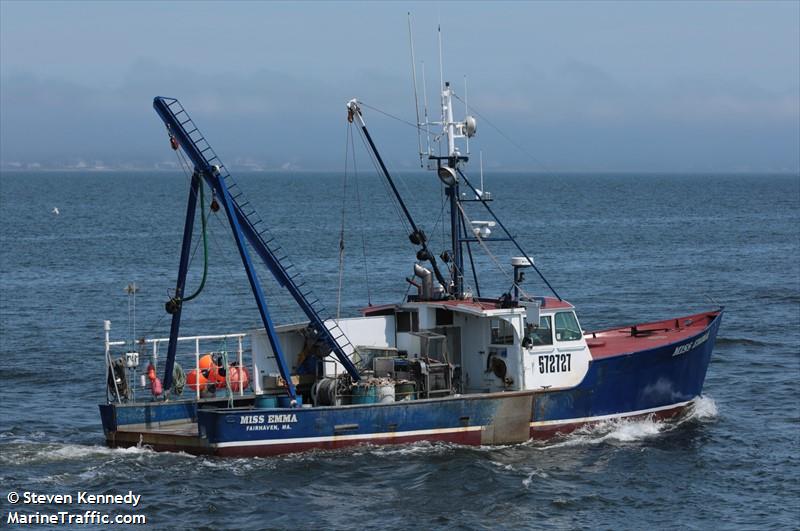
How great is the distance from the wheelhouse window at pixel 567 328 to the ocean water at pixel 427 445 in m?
2.15

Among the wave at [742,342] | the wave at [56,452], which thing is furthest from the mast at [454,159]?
the wave at [742,342]

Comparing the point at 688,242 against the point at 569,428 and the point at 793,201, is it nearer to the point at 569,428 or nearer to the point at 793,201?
the point at 569,428

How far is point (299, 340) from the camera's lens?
94.7ft

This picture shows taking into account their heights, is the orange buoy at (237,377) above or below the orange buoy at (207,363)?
below

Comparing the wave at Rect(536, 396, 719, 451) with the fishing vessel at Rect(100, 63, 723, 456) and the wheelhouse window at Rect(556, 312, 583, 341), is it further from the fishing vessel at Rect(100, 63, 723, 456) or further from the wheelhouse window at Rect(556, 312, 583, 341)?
the wheelhouse window at Rect(556, 312, 583, 341)

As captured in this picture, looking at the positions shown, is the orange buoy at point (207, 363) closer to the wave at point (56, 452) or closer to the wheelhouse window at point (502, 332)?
the wave at point (56, 452)

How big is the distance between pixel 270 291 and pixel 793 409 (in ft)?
82.4

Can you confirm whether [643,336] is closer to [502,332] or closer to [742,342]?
[502,332]

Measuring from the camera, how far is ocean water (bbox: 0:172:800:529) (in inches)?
934

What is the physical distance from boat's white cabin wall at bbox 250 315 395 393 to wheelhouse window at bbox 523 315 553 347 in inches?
129

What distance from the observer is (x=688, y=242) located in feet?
257

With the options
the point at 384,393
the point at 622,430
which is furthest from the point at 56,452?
the point at 622,430

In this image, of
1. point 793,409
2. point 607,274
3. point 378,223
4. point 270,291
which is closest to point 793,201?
point 378,223

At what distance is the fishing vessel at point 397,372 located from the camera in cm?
2622
